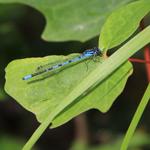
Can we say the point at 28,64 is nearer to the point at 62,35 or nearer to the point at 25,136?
the point at 62,35

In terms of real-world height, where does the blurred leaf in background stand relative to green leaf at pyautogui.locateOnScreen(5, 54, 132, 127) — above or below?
below

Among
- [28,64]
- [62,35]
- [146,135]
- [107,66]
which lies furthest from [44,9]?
[146,135]

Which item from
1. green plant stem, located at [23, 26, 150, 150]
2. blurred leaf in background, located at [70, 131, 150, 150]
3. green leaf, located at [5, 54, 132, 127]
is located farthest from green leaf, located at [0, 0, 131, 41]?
blurred leaf in background, located at [70, 131, 150, 150]

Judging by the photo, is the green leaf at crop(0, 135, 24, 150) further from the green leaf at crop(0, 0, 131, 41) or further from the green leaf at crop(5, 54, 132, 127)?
the green leaf at crop(5, 54, 132, 127)

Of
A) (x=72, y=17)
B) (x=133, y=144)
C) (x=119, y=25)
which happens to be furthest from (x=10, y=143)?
(x=119, y=25)

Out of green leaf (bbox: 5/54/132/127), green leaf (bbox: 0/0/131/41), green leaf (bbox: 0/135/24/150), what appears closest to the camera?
green leaf (bbox: 5/54/132/127)

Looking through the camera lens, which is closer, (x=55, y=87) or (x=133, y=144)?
(x=55, y=87)

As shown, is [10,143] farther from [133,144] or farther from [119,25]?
[119,25]
